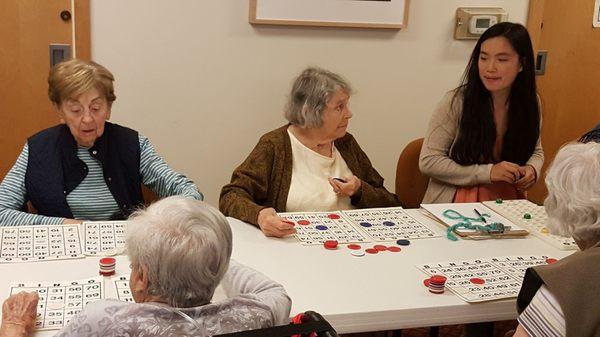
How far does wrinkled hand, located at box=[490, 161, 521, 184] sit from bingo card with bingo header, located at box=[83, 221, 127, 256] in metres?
1.49

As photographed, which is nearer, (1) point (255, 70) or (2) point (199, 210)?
(2) point (199, 210)

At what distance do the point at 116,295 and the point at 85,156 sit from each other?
0.85 metres

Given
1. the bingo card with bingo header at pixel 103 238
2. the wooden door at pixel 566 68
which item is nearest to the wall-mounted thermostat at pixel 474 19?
the wooden door at pixel 566 68

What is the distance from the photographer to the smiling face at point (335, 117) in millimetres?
2648

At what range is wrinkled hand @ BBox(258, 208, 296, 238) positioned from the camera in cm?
216

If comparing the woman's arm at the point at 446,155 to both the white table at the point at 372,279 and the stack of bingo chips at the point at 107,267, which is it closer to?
the white table at the point at 372,279

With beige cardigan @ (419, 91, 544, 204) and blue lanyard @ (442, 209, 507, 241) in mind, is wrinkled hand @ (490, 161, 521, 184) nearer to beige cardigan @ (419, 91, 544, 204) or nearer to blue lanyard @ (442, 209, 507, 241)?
beige cardigan @ (419, 91, 544, 204)

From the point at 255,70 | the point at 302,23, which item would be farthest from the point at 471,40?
the point at 255,70

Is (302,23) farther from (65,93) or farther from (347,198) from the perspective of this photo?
(65,93)

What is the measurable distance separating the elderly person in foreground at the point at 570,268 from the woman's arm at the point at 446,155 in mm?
1125

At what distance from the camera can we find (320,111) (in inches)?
104

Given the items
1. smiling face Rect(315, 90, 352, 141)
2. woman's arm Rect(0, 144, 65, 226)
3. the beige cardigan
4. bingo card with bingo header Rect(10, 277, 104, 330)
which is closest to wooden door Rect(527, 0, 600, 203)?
the beige cardigan

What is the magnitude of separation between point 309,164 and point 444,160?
600 millimetres

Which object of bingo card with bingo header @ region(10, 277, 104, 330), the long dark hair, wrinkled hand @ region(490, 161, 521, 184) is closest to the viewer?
bingo card with bingo header @ region(10, 277, 104, 330)
